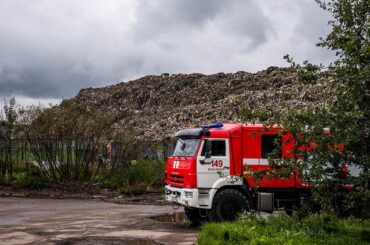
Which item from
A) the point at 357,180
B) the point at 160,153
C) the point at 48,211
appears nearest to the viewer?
the point at 357,180

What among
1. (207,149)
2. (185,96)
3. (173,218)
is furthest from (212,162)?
(185,96)

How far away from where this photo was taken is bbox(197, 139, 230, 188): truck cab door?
14594mm

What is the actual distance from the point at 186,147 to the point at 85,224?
3.42 meters

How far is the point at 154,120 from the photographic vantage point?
60.6m

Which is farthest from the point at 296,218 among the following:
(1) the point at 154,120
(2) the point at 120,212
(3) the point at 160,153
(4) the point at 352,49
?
(1) the point at 154,120

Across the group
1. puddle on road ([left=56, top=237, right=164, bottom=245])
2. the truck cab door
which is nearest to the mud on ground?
the truck cab door

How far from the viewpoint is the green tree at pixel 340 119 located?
952 cm

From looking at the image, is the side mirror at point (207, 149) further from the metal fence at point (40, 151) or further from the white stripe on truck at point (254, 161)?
the metal fence at point (40, 151)

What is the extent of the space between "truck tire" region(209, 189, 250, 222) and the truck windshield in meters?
1.38

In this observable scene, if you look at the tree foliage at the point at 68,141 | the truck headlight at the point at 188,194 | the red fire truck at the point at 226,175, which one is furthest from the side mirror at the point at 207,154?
the tree foliage at the point at 68,141

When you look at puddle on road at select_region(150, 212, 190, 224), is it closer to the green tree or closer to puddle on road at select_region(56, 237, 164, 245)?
puddle on road at select_region(56, 237, 164, 245)

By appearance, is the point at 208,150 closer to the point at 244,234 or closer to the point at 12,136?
the point at 244,234

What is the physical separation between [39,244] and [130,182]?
12968 millimetres

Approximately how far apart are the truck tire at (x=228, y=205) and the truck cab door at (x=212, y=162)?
442 millimetres
